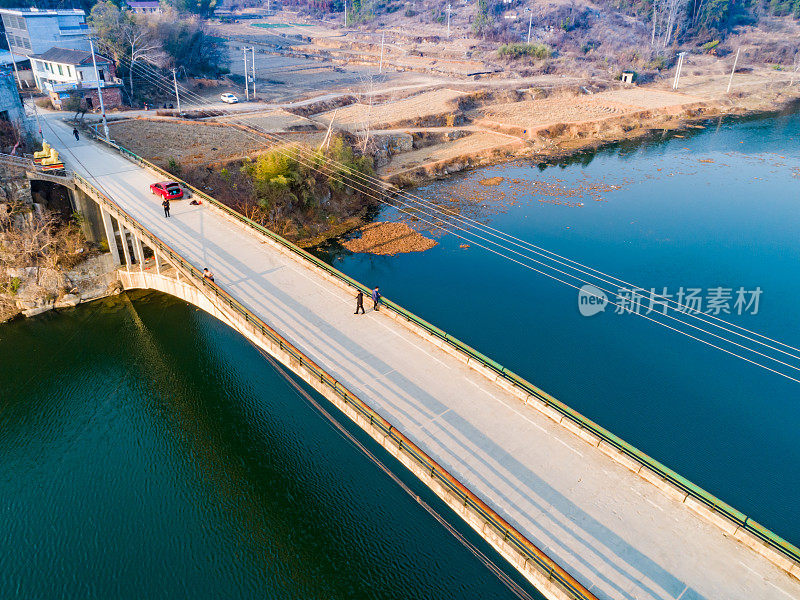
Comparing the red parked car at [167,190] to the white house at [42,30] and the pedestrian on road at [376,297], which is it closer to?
the pedestrian on road at [376,297]

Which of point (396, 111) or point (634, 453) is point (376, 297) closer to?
point (634, 453)

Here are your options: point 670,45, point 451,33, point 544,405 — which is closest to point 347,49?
point 451,33

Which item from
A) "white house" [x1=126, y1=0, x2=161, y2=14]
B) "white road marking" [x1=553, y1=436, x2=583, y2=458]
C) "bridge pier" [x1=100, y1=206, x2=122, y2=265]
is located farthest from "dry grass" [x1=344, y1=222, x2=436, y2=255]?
"white house" [x1=126, y1=0, x2=161, y2=14]

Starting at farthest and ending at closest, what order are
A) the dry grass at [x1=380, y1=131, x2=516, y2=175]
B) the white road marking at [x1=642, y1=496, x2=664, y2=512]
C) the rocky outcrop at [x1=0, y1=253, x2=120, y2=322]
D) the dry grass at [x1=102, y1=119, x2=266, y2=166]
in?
the dry grass at [x1=380, y1=131, x2=516, y2=175]
the dry grass at [x1=102, y1=119, x2=266, y2=166]
the rocky outcrop at [x1=0, y1=253, x2=120, y2=322]
the white road marking at [x1=642, y1=496, x2=664, y2=512]

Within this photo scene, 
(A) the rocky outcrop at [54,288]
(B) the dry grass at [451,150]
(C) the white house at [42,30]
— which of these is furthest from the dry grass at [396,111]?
(A) the rocky outcrop at [54,288]

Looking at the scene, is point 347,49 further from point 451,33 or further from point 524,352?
point 524,352

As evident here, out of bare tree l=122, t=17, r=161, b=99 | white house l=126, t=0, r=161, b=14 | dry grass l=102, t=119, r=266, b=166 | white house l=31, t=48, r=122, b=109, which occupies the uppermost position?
white house l=126, t=0, r=161, b=14

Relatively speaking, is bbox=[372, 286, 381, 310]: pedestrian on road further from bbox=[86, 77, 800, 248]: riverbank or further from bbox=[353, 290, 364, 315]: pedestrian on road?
bbox=[86, 77, 800, 248]: riverbank
